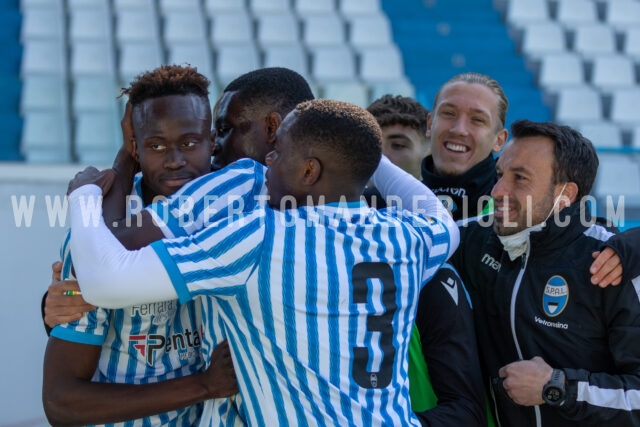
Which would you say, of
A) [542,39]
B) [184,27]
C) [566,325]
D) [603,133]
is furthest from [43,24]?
[566,325]

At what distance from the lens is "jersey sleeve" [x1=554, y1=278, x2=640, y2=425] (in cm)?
239

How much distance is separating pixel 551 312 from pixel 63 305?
4.68 feet

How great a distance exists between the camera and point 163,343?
7.56 feet

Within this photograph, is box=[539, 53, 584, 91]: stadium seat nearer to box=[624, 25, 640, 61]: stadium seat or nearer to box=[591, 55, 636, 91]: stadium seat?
box=[591, 55, 636, 91]: stadium seat

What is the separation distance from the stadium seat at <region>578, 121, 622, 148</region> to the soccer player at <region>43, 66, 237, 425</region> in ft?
22.1

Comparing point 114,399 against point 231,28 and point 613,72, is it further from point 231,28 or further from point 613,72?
point 613,72

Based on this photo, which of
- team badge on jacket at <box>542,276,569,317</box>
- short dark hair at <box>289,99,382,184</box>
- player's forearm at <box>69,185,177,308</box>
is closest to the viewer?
player's forearm at <box>69,185,177,308</box>

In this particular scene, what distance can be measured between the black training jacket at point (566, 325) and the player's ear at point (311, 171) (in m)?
0.87

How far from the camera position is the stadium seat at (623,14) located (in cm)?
1087

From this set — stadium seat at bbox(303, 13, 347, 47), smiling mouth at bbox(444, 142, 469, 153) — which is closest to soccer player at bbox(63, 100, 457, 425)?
smiling mouth at bbox(444, 142, 469, 153)

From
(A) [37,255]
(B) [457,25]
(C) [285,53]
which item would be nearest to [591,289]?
(A) [37,255]

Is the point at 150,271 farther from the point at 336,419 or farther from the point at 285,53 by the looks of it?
A: the point at 285,53

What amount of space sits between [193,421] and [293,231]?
2.47 feet

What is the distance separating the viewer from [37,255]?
4734 mm
